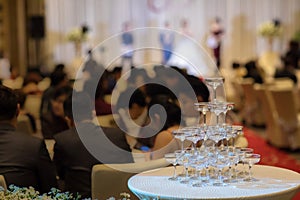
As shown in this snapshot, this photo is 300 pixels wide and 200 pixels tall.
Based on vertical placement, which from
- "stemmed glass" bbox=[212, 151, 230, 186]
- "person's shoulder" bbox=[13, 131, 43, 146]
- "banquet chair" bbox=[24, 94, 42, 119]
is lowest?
"banquet chair" bbox=[24, 94, 42, 119]

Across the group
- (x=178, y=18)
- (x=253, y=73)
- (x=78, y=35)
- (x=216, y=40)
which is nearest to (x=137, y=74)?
(x=253, y=73)

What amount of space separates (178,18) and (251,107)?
8063 millimetres

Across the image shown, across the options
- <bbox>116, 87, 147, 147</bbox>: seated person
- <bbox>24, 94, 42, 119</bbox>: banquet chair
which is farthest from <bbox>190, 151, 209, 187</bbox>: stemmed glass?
<bbox>24, 94, 42, 119</bbox>: banquet chair

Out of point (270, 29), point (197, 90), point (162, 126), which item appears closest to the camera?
point (162, 126)

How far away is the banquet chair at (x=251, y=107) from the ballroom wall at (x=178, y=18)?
23.8ft

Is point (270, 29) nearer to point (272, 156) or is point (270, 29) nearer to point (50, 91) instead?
point (272, 156)

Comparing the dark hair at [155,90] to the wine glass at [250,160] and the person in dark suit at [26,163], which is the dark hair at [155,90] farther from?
the wine glass at [250,160]

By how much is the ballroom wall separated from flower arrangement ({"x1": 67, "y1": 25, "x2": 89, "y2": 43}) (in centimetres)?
96

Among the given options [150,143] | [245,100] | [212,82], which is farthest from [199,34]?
[212,82]

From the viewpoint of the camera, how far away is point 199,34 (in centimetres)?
1962

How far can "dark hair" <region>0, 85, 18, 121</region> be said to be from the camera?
13.9ft

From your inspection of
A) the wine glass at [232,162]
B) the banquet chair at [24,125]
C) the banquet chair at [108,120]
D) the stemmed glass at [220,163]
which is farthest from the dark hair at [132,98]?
the stemmed glass at [220,163]

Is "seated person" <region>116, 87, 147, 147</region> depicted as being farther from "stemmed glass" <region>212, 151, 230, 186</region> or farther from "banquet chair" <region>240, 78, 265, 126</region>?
"banquet chair" <region>240, 78, 265, 126</region>

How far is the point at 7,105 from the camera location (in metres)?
4.27
